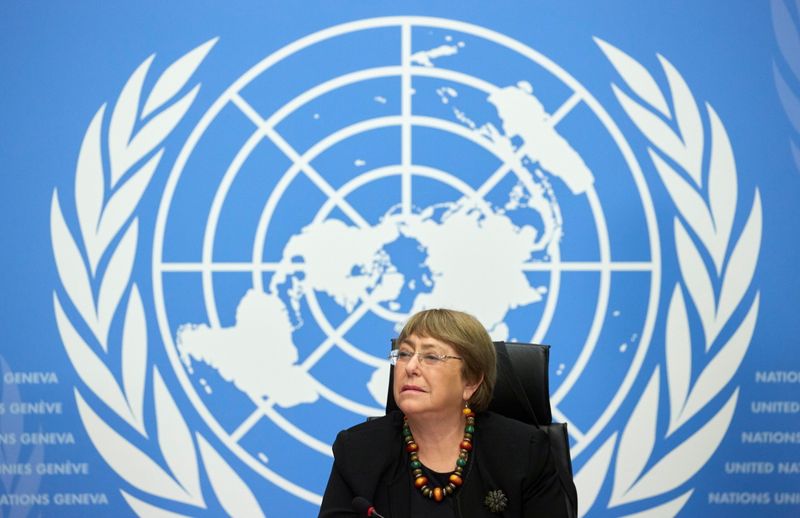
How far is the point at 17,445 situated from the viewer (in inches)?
110

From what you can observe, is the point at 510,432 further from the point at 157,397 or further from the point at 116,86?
the point at 116,86

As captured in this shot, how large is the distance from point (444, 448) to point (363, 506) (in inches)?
11.5

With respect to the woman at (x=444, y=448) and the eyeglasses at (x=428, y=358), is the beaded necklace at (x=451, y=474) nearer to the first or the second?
the woman at (x=444, y=448)

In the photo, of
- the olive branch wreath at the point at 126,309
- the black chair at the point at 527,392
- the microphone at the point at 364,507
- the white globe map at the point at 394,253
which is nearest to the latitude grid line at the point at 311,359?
the white globe map at the point at 394,253

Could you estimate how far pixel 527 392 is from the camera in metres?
1.91

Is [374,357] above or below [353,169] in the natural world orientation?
below

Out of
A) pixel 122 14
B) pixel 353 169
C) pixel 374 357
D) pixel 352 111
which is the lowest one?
pixel 374 357

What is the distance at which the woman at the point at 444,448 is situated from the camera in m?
1.71

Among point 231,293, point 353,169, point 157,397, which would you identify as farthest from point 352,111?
point 157,397

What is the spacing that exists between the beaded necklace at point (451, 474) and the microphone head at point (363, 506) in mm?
173

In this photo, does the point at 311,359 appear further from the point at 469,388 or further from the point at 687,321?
the point at 687,321

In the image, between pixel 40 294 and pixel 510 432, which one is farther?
pixel 40 294

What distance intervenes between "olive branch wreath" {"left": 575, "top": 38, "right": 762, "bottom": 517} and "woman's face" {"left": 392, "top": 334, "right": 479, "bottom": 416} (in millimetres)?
1188

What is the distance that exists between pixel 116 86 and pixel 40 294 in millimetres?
819
